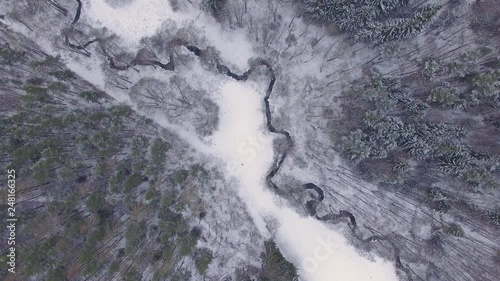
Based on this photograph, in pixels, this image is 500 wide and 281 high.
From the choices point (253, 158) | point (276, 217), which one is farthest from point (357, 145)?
point (276, 217)

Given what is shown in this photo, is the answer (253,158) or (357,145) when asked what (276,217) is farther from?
(357,145)

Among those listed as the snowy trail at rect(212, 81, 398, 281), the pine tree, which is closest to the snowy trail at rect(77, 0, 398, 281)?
the snowy trail at rect(212, 81, 398, 281)

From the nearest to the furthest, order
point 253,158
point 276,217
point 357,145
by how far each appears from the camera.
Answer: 1. point 357,145
2. point 276,217
3. point 253,158

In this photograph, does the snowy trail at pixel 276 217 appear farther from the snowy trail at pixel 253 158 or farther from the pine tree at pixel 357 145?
the pine tree at pixel 357 145

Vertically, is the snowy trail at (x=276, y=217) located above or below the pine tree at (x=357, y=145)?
below

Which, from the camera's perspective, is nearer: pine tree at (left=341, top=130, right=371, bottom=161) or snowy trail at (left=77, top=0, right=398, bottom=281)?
pine tree at (left=341, top=130, right=371, bottom=161)

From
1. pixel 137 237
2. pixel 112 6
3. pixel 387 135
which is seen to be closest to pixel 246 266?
pixel 137 237

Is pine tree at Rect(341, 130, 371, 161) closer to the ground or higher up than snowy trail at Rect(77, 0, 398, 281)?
higher up

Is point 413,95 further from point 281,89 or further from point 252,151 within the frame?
point 252,151

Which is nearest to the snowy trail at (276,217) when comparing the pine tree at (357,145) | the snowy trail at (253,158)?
the snowy trail at (253,158)

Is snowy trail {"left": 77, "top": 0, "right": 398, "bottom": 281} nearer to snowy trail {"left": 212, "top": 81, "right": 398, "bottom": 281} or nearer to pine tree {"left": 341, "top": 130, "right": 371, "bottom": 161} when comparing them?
snowy trail {"left": 212, "top": 81, "right": 398, "bottom": 281}

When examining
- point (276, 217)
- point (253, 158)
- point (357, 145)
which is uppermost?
point (357, 145)
